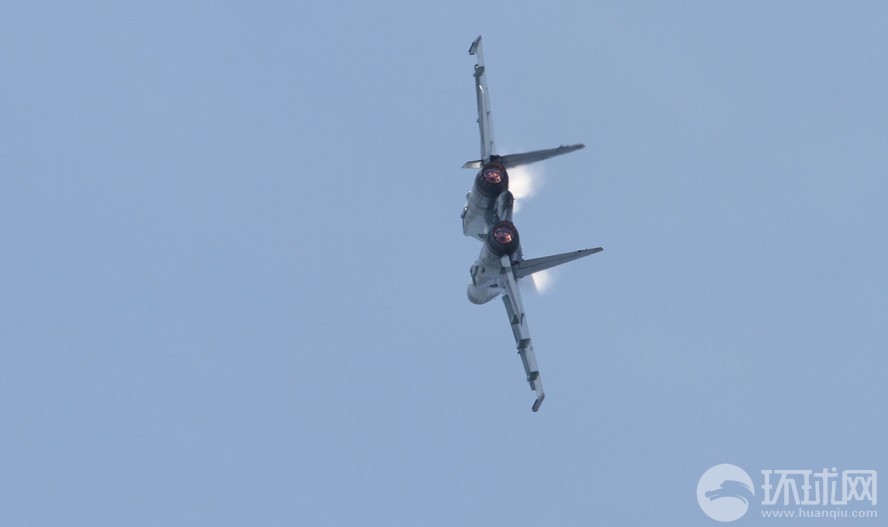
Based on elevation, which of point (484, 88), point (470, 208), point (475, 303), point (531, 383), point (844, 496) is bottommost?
point (844, 496)

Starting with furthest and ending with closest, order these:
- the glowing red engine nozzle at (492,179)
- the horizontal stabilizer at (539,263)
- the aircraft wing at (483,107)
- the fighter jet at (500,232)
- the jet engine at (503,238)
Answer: the aircraft wing at (483,107) → the glowing red engine nozzle at (492,179) → the fighter jet at (500,232) → the jet engine at (503,238) → the horizontal stabilizer at (539,263)

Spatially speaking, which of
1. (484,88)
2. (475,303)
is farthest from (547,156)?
(475,303)

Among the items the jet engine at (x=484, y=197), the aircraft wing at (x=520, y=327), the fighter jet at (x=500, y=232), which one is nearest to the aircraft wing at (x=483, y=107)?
the fighter jet at (x=500, y=232)

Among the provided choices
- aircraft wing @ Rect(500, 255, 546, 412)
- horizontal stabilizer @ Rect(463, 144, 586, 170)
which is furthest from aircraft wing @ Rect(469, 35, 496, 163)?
aircraft wing @ Rect(500, 255, 546, 412)

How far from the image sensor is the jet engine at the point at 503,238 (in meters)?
67.8

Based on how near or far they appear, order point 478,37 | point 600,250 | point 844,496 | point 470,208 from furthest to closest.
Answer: point 844,496, point 478,37, point 470,208, point 600,250

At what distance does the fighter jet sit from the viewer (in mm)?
68000

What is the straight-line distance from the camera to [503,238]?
2670 inches

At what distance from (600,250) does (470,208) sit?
9.41 meters

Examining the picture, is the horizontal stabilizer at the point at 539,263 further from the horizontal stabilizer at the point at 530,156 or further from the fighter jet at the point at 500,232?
the horizontal stabilizer at the point at 530,156

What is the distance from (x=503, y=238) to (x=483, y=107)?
9957mm

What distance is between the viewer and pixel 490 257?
69.6 metres

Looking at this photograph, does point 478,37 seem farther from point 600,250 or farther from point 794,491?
point 794,491

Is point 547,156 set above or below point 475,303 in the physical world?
above
